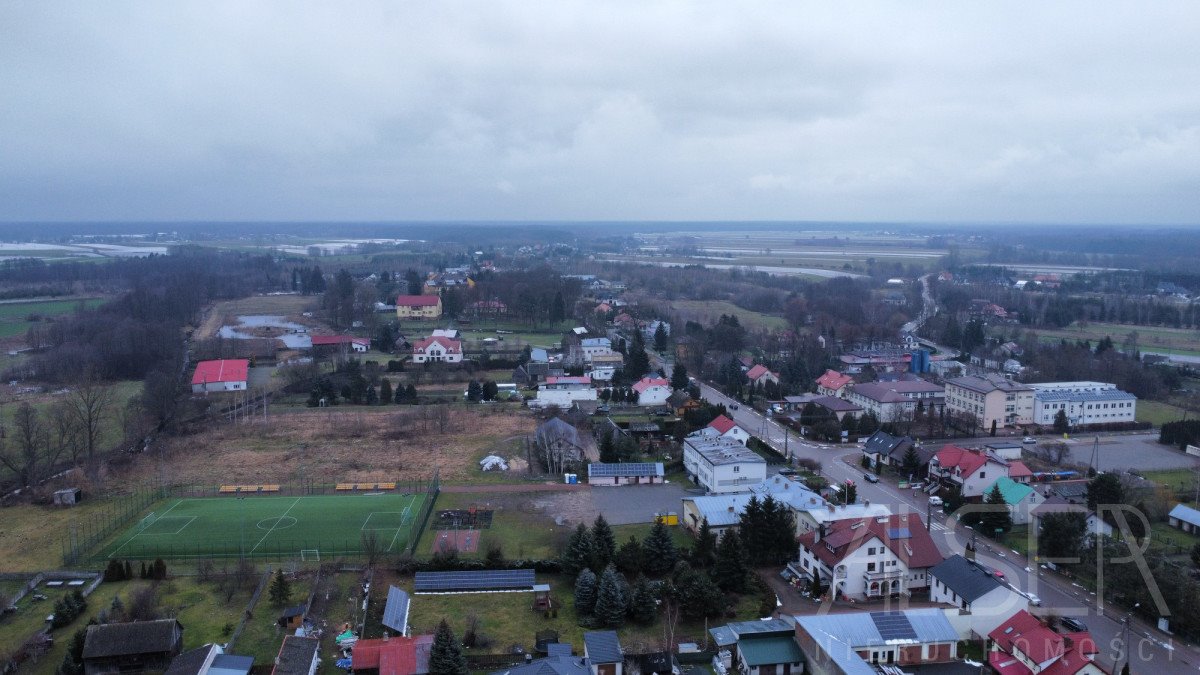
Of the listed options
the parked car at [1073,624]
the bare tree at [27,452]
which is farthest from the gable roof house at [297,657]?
the bare tree at [27,452]

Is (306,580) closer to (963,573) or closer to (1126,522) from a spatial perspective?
(963,573)

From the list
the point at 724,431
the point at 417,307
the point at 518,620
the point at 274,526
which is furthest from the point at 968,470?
the point at 417,307

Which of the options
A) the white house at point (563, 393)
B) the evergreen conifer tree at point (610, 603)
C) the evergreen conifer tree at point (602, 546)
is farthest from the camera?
the white house at point (563, 393)

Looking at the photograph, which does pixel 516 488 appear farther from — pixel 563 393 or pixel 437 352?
pixel 437 352

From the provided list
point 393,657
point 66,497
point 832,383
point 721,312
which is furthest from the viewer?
point 721,312

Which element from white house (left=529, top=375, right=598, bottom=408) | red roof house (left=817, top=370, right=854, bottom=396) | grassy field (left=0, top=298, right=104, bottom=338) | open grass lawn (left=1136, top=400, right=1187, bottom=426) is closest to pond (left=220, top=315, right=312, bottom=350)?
grassy field (left=0, top=298, right=104, bottom=338)

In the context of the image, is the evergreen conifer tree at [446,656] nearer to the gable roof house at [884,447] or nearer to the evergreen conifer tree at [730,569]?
the evergreen conifer tree at [730,569]
